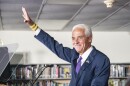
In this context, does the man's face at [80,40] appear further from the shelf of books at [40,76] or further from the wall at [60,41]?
the wall at [60,41]

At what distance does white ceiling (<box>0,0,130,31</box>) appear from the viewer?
448 cm

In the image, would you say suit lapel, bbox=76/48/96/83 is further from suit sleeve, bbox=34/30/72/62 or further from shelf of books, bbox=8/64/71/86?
shelf of books, bbox=8/64/71/86

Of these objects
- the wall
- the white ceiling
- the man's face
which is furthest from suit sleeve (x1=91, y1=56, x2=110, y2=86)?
the wall

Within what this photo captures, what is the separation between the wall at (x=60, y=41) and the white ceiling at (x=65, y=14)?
33 cm

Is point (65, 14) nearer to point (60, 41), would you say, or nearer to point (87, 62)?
point (60, 41)

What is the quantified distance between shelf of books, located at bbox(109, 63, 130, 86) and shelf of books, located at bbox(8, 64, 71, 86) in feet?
3.67

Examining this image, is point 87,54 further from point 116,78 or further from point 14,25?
point 116,78

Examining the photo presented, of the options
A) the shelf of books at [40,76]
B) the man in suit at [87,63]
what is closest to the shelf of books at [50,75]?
the shelf of books at [40,76]

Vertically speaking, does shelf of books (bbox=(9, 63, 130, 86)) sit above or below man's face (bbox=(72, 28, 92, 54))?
below

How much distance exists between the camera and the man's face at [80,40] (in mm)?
2080

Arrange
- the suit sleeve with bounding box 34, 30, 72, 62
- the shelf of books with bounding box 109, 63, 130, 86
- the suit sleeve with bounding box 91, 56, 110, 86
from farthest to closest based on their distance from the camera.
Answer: the shelf of books with bounding box 109, 63, 130, 86, the suit sleeve with bounding box 34, 30, 72, 62, the suit sleeve with bounding box 91, 56, 110, 86

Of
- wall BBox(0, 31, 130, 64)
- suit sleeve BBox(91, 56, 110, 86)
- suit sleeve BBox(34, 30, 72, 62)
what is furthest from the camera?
wall BBox(0, 31, 130, 64)

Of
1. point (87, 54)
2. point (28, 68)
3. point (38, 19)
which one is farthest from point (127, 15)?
point (87, 54)

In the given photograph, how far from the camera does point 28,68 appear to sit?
6.93 m
